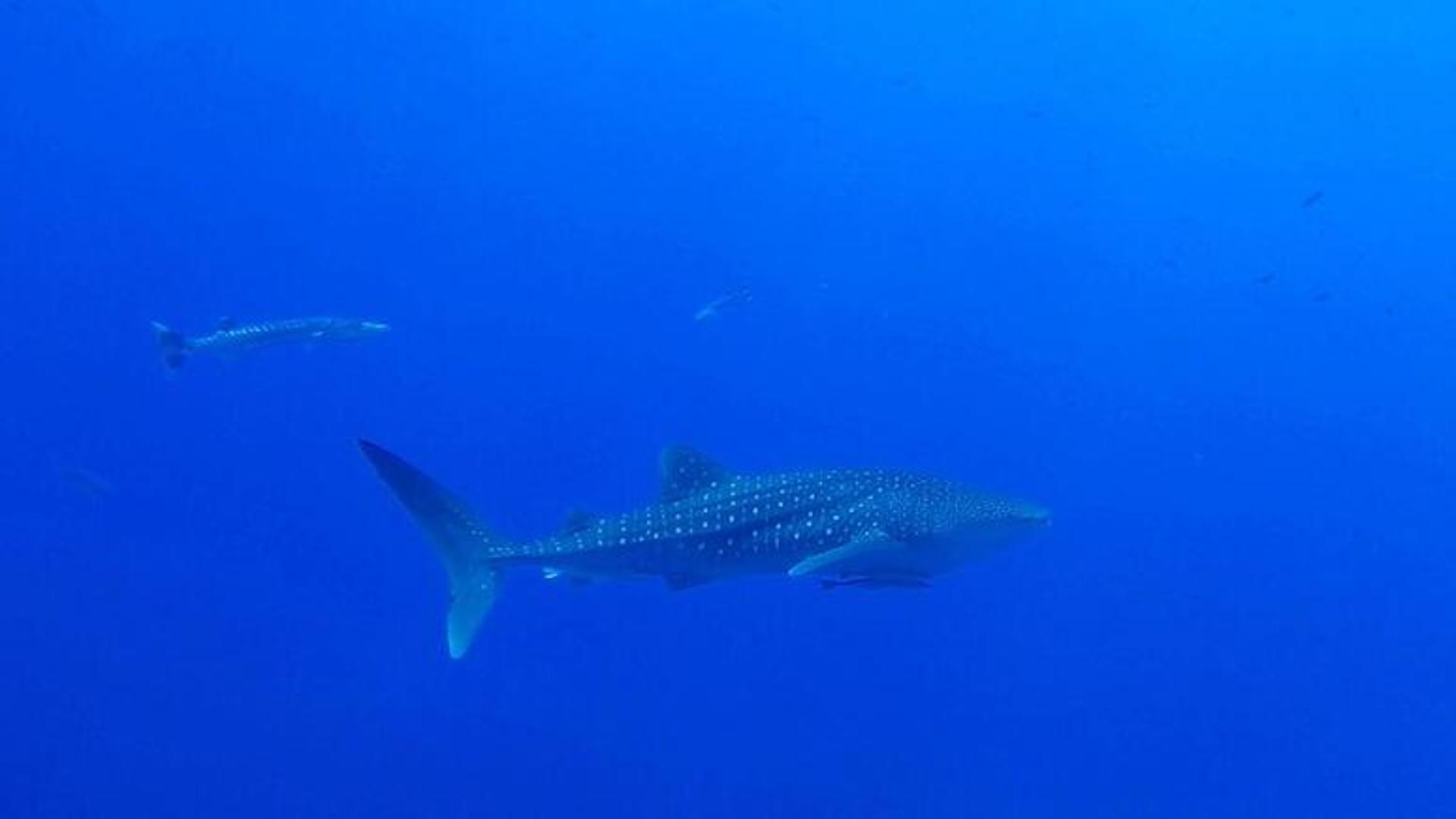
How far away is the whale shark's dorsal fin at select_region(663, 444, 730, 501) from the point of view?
6.10 meters

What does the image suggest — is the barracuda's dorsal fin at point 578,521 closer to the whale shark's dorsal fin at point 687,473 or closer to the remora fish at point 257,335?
the whale shark's dorsal fin at point 687,473

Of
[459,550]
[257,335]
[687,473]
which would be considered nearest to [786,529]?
[687,473]

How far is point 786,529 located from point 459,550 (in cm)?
155

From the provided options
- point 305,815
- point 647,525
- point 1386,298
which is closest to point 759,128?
point 1386,298

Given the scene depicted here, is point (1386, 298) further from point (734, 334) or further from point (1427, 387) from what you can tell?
point (734, 334)

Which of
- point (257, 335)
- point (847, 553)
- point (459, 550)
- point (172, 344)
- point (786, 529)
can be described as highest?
point (172, 344)

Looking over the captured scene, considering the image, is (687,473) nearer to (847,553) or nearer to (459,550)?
(847,553)

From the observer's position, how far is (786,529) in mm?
5918

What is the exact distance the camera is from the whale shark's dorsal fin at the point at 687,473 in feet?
20.0

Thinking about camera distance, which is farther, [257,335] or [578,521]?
[257,335]

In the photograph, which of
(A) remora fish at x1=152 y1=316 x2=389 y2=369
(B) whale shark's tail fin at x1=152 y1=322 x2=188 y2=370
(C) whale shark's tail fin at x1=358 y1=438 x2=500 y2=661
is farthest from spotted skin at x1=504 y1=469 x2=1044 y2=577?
(B) whale shark's tail fin at x1=152 y1=322 x2=188 y2=370

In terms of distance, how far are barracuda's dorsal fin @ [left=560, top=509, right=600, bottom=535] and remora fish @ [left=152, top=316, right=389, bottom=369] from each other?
447cm

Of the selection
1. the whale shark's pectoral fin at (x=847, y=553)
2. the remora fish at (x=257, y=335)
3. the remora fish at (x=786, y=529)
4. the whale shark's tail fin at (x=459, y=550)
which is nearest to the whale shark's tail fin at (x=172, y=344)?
the remora fish at (x=257, y=335)

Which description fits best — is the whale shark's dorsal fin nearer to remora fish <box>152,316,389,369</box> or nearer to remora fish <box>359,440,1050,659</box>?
remora fish <box>359,440,1050,659</box>
